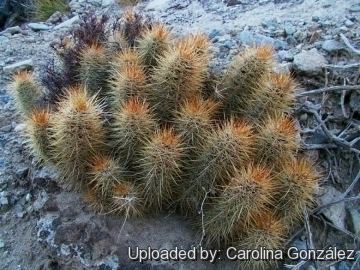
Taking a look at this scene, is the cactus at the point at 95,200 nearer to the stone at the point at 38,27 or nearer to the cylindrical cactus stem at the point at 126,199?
the cylindrical cactus stem at the point at 126,199

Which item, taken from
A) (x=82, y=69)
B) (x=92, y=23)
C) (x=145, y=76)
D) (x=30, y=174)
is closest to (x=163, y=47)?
(x=145, y=76)

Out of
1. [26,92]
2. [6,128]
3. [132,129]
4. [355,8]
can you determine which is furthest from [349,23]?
[6,128]

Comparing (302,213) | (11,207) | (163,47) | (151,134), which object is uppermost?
(163,47)

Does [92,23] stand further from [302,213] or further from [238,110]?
[302,213]

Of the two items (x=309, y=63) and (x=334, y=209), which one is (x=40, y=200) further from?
(x=309, y=63)

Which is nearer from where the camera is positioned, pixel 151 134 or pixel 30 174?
pixel 151 134
